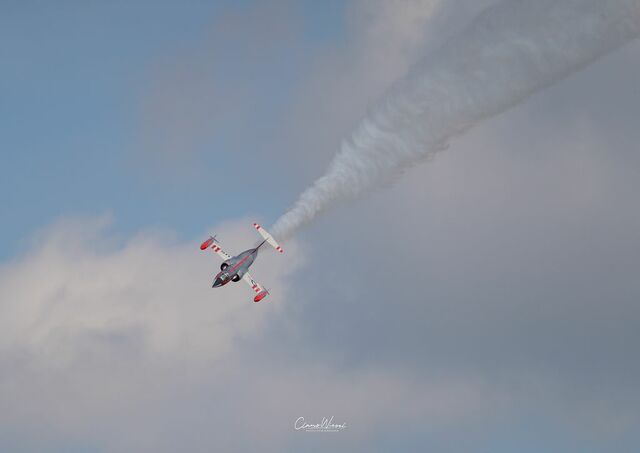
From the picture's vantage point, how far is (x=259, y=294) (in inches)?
3725

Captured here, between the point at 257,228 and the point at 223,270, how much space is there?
452 centimetres

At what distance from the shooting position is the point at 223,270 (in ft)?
308

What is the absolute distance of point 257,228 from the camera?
3644 inches

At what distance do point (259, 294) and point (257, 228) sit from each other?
5667 millimetres

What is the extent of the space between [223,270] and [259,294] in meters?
3.50
